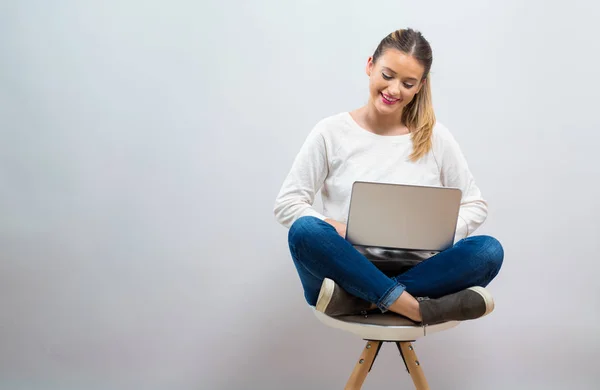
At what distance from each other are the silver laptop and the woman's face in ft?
1.23

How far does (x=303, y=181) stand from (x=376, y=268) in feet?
1.32

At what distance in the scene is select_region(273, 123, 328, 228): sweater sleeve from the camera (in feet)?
5.73

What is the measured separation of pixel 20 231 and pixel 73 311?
309 millimetres

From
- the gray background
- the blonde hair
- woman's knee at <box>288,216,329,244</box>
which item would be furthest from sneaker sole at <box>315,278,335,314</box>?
the gray background

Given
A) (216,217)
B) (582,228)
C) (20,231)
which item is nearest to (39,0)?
(20,231)

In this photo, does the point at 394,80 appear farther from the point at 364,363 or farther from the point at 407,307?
the point at 364,363

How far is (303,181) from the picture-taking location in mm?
1811

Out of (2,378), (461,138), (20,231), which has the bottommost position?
(2,378)

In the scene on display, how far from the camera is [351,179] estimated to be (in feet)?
5.97

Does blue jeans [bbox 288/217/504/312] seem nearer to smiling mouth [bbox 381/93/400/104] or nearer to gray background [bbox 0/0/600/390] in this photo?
smiling mouth [bbox 381/93/400/104]

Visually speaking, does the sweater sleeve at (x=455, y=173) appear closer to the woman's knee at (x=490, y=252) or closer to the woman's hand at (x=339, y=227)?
the woman's knee at (x=490, y=252)

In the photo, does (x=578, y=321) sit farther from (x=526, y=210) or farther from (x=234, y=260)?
(x=234, y=260)

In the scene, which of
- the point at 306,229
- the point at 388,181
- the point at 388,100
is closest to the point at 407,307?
the point at 306,229

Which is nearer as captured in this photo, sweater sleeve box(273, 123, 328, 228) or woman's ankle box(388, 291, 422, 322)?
woman's ankle box(388, 291, 422, 322)
